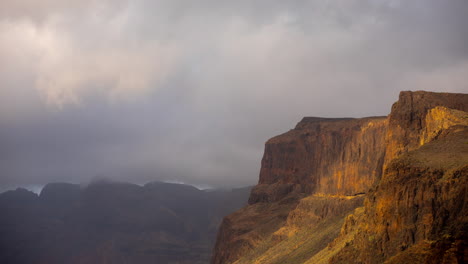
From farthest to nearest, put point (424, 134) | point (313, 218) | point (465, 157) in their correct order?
point (313, 218) → point (424, 134) → point (465, 157)

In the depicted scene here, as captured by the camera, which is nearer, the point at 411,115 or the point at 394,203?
the point at 394,203

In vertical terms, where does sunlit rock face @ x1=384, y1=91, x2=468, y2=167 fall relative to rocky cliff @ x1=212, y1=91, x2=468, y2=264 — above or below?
above

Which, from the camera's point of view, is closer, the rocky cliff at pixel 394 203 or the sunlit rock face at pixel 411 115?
the rocky cliff at pixel 394 203

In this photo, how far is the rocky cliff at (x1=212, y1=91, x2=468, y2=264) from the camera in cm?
8456

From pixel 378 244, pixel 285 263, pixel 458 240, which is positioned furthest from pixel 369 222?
pixel 285 263

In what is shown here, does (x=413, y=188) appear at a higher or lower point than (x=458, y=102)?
lower

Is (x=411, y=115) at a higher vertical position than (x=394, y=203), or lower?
higher

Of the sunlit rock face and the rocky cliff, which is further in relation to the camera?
the sunlit rock face

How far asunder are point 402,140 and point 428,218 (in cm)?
4533

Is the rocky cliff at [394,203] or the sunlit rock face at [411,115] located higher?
the sunlit rock face at [411,115]

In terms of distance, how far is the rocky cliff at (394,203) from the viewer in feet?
277

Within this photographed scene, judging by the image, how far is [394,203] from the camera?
9319cm

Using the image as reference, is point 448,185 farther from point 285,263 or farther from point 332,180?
point 332,180

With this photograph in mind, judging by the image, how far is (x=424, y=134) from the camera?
404ft
